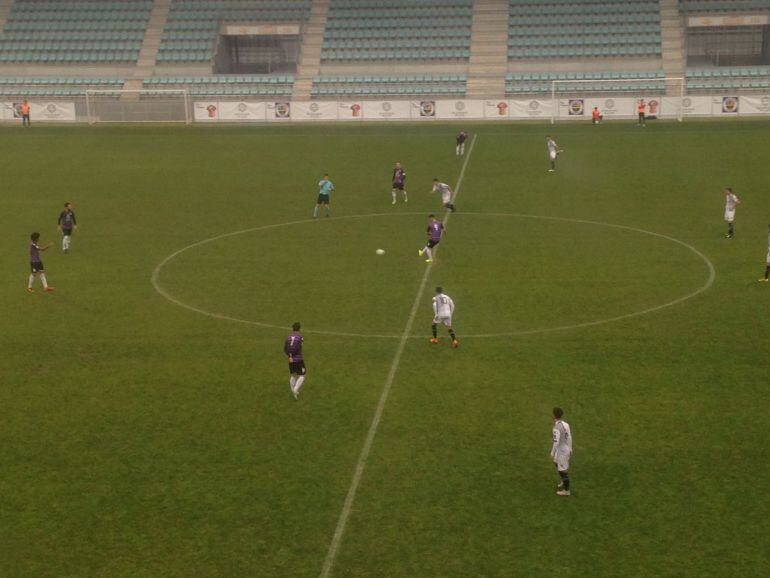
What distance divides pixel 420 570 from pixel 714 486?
592 cm

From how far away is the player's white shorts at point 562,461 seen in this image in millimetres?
17406

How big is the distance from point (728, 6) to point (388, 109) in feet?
94.4

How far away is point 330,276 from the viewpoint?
105 feet

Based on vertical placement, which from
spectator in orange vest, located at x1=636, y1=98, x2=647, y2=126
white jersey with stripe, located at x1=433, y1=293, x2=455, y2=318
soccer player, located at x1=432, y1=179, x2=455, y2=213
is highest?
spectator in orange vest, located at x1=636, y1=98, x2=647, y2=126

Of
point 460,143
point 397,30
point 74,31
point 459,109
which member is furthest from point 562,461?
point 74,31

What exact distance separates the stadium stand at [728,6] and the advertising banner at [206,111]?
1516 inches

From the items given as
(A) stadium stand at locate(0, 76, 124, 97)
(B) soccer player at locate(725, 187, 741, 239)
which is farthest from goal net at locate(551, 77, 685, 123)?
(A) stadium stand at locate(0, 76, 124, 97)

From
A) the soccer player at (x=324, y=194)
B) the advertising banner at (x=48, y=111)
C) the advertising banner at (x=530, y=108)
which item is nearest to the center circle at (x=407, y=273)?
the soccer player at (x=324, y=194)

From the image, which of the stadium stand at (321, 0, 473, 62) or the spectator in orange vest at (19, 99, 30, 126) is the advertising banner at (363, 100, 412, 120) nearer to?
the stadium stand at (321, 0, 473, 62)

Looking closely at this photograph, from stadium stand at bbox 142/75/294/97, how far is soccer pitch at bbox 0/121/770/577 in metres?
33.7

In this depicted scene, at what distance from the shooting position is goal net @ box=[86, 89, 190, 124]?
237 feet

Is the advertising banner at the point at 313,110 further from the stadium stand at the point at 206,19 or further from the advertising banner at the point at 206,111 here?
the stadium stand at the point at 206,19

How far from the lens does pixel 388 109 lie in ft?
236

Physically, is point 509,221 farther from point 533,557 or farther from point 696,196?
point 533,557
